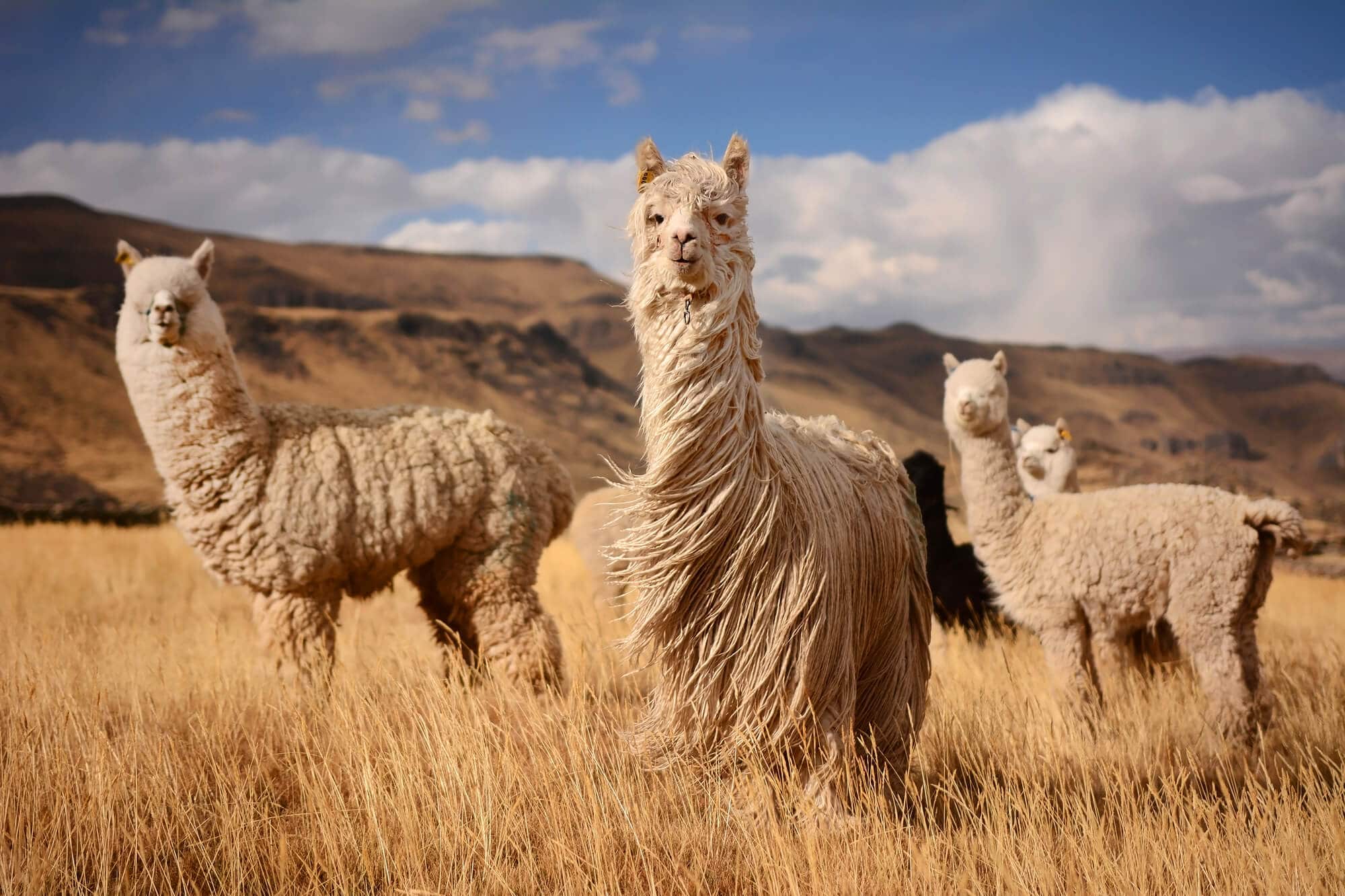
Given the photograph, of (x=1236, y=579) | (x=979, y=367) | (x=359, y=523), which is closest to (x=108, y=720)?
(x=359, y=523)

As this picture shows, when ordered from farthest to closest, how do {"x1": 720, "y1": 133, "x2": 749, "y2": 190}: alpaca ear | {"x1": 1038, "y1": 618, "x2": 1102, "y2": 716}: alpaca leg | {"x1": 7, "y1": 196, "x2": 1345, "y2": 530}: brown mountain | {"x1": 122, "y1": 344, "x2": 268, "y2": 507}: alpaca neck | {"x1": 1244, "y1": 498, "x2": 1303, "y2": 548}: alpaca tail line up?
{"x1": 7, "y1": 196, "x2": 1345, "y2": 530}: brown mountain → {"x1": 1038, "y1": 618, "x2": 1102, "y2": 716}: alpaca leg → {"x1": 122, "y1": 344, "x2": 268, "y2": 507}: alpaca neck → {"x1": 1244, "y1": 498, "x2": 1303, "y2": 548}: alpaca tail → {"x1": 720, "y1": 133, "x2": 749, "y2": 190}: alpaca ear

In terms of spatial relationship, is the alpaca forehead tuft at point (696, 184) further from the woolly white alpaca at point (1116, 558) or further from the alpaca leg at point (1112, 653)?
the alpaca leg at point (1112, 653)

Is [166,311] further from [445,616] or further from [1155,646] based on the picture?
[1155,646]

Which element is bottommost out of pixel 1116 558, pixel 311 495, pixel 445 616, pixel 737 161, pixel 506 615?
pixel 445 616

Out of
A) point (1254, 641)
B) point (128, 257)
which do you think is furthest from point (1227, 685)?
point (128, 257)

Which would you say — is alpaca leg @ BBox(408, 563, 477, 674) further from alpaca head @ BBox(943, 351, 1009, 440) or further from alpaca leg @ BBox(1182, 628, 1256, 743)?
alpaca leg @ BBox(1182, 628, 1256, 743)

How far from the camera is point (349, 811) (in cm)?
338

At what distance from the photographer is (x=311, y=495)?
4.89m

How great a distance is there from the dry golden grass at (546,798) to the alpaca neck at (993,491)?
889 millimetres

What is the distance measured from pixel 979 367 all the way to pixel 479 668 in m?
3.54

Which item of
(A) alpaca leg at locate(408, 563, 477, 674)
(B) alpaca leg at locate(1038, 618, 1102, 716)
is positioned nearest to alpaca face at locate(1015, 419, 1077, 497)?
(B) alpaca leg at locate(1038, 618, 1102, 716)

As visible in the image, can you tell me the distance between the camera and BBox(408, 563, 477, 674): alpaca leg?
5.40 metres

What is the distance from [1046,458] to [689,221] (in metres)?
5.36

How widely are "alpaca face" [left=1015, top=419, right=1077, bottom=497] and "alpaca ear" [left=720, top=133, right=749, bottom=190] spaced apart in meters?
4.79
